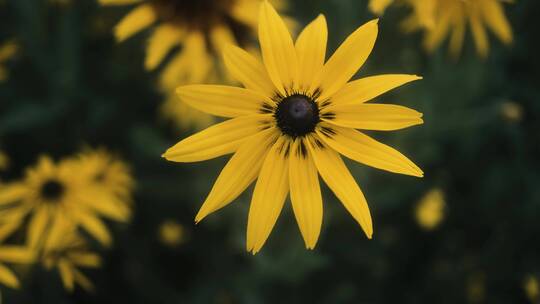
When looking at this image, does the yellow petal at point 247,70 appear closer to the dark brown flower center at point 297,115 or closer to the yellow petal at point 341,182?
the dark brown flower center at point 297,115

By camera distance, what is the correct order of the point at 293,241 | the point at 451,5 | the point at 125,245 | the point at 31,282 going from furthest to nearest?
the point at 125,245 → the point at 293,241 → the point at 31,282 → the point at 451,5

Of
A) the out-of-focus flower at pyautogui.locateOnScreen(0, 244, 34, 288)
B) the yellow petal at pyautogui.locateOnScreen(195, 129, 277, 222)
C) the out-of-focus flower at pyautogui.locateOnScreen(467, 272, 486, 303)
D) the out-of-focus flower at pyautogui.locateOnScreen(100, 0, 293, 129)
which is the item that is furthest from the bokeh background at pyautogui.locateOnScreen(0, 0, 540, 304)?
the yellow petal at pyautogui.locateOnScreen(195, 129, 277, 222)

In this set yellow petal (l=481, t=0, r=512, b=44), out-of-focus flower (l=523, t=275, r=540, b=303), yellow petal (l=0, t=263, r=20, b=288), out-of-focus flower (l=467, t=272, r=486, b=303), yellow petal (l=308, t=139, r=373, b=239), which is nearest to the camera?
yellow petal (l=308, t=139, r=373, b=239)

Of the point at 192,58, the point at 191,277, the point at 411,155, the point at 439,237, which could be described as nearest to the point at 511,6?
the point at 411,155

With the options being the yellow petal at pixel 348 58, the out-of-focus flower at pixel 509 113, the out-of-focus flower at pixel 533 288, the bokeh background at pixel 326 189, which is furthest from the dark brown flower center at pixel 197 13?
the out-of-focus flower at pixel 533 288

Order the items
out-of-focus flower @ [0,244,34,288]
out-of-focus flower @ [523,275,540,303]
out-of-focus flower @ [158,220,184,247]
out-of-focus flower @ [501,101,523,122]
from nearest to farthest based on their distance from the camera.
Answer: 1. out-of-focus flower @ [0,244,34,288]
2. out-of-focus flower @ [523,275,540,303]
3. out-of-focus flower @ [501,101,523,122]
4. out-of-focus flower @ [158,220,184,247]

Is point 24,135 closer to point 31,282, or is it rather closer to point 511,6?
point 31,282

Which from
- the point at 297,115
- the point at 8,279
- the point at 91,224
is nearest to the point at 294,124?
the point at 297,115

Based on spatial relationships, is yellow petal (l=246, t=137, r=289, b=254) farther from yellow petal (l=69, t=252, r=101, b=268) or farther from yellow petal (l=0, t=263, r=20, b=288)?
yellow petal (l=69, t=252, r=101, b=268)
